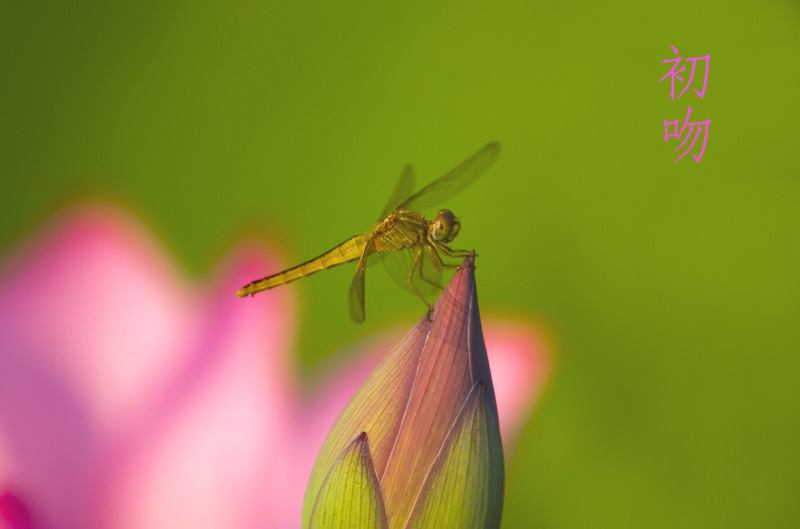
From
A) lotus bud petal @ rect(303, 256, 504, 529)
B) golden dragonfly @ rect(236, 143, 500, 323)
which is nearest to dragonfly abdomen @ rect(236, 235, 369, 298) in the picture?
golden dragonfly @ rect(236, 143, 500, 323)

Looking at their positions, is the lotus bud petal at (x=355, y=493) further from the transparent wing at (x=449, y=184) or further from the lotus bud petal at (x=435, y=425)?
the transparent wing at (x=449, y=184)

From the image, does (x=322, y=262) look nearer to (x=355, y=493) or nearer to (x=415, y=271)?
(x=415, y=271)

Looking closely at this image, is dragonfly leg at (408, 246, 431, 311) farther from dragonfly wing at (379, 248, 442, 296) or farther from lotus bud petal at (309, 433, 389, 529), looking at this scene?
lotus bud petal at (309, 433, 389, 529)

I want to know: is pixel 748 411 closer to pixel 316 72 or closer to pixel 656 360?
pixel 656 360

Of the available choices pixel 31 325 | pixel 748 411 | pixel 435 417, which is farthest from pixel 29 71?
pixel 748 411

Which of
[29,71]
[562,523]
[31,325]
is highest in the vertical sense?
[29,71]

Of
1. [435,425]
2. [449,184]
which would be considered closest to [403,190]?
[449,184]

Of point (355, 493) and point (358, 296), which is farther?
point (358, 296)
